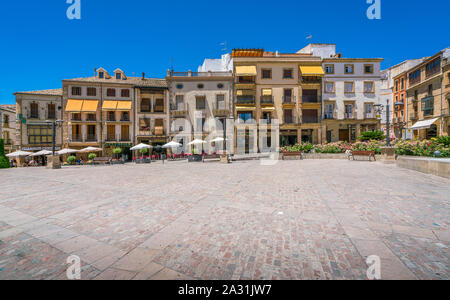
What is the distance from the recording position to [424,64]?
27750 mm

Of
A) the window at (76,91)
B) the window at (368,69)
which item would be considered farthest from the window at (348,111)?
the window at (76,91)

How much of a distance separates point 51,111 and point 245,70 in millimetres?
28247

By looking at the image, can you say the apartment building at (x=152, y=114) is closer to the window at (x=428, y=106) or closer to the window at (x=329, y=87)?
the window at (x=329, y=87)

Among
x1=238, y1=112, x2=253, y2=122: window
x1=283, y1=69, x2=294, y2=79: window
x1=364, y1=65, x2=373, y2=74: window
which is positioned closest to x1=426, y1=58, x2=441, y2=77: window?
x1=364, y1=65, x2=373, y2=74: window

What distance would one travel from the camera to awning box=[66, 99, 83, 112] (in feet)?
84.1

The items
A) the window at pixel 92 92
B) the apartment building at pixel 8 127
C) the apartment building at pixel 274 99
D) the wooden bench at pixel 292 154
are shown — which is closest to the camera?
the wooden bench at pixel 292 154

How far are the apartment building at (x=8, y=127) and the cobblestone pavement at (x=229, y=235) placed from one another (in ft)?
128

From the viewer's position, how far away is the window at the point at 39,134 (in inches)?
1058

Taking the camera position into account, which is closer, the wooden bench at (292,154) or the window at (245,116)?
the wooden bench at (292,154)

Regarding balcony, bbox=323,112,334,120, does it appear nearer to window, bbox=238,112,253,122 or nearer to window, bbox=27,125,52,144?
window, bbox=238,112,253,122

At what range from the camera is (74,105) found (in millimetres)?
25953

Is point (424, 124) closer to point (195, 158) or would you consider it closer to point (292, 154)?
point (292, 154)

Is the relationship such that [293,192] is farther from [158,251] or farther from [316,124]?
[316,124]

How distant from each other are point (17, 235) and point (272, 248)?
171 inches
